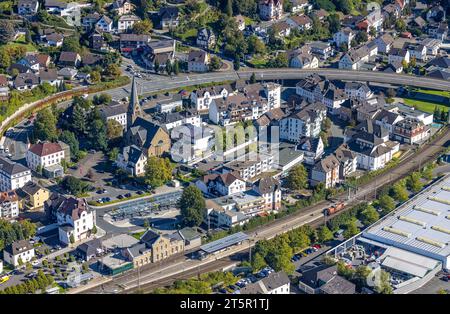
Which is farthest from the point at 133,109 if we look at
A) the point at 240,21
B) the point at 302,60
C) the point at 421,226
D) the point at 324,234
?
the point at 240,21

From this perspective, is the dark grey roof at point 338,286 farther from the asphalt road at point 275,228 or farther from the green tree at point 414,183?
the green tree at point 414,183

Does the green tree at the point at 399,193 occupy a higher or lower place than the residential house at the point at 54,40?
lower

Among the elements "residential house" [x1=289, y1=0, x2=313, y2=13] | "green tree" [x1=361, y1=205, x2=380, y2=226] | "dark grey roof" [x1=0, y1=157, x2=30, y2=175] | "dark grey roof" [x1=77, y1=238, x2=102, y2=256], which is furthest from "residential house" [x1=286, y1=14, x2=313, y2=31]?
"dark grey roof" [x1=77, y1=238, x2=102, y2=256]

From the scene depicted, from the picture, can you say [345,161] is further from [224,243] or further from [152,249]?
[152,249]

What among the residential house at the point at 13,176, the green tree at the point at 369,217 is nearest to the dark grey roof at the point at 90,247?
the residential house at the point at 13,176

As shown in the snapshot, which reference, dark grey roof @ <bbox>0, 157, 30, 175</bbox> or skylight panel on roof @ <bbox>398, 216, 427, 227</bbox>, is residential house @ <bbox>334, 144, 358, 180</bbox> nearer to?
skylight panel on roof @ <bbox>398, 216, 427, 227</bbox>

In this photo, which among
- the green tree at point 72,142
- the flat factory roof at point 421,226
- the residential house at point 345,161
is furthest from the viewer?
the green tree at point 72,142
